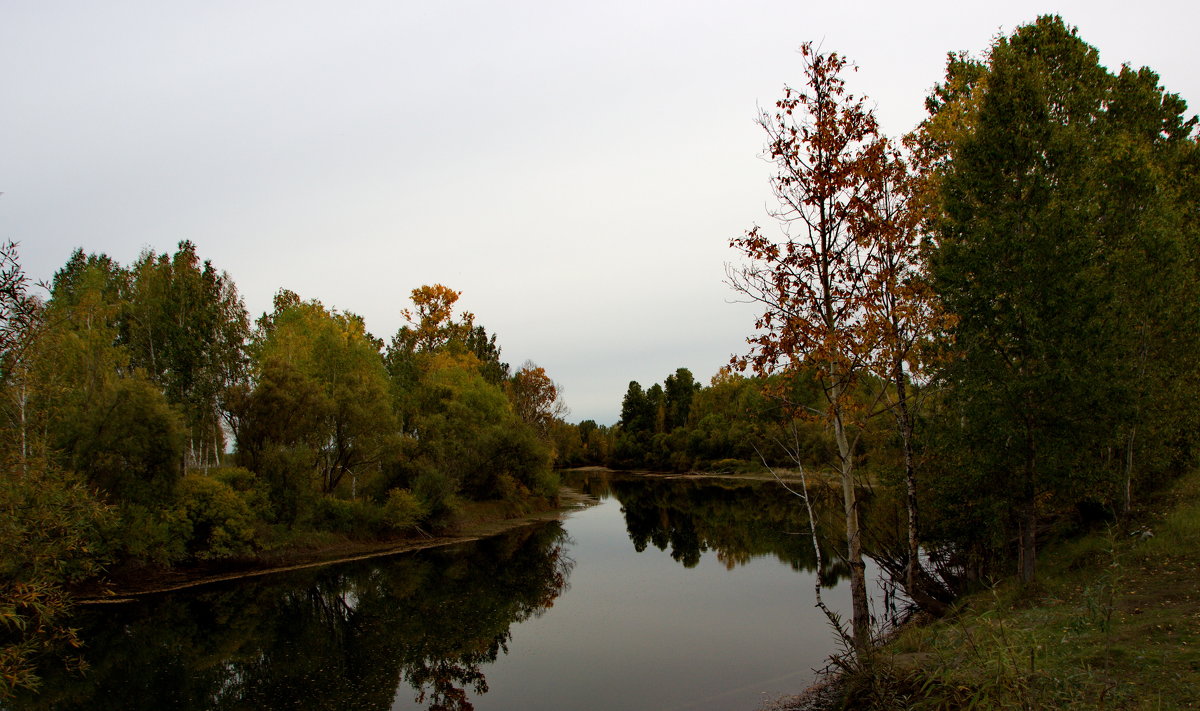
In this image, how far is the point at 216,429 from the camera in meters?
38.8

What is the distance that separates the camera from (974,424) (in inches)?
553

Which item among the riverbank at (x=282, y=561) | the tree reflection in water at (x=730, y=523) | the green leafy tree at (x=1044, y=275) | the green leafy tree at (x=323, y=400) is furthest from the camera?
the green leafy tree at (x=323, y=400)

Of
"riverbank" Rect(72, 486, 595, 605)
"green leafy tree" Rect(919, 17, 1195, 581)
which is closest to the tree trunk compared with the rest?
"green leafy tree" Rect(919, 17, 1195, 581)

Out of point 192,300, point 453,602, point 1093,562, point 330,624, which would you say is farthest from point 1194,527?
point 192,300

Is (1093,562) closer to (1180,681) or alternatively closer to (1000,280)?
(1000,280)

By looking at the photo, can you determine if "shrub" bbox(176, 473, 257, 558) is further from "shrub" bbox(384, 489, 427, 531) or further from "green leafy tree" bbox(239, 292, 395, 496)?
"shrub" bbox(384, 489, 427, 531)

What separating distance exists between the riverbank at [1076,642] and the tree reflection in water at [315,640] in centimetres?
928

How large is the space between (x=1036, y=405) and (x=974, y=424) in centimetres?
120

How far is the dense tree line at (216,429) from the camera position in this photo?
10031mm

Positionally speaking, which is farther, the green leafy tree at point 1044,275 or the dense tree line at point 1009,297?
the green leafy tree at point 1044,275

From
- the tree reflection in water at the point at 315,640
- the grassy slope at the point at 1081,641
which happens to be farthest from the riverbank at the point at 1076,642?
the tree reflection in water at the point at 315,640

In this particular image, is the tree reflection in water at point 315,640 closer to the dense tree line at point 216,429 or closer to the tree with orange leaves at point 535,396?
the dense tree line at point 216,429

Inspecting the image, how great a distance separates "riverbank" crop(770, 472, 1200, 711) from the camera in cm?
652

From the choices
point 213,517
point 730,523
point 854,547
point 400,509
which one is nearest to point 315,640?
point 213,517
